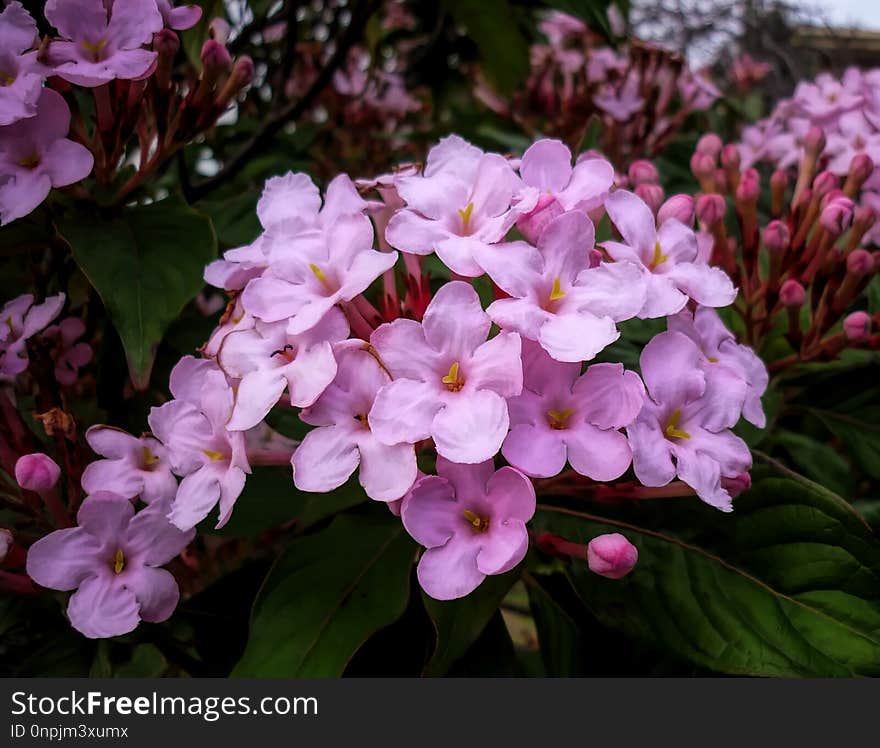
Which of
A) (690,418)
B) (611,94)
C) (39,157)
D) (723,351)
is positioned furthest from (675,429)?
(611,94)

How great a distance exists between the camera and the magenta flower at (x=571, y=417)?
1.85 ft

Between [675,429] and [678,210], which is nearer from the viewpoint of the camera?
[675,429]

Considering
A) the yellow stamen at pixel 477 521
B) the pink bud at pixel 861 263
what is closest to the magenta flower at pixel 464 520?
the yellow stamen at pixel 477 521

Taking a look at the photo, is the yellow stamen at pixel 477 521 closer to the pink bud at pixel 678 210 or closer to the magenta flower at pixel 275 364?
the magenta flower at pixel 275 364

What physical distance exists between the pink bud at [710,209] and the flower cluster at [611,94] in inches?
27.3

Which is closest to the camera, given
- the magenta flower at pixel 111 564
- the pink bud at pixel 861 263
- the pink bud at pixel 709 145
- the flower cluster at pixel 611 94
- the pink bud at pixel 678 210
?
the magenta flower at pixel 111 564

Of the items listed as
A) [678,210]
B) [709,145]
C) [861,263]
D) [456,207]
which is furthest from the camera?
[709,145]

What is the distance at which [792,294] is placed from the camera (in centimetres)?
87

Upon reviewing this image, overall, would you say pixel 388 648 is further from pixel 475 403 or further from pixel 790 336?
pixel 790 336

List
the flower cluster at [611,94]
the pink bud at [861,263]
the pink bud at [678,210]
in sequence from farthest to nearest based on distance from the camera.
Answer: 1. the flower cluster at [611,94]
2. the pink bud at [861,263]
3. the pink bud at [678,210]

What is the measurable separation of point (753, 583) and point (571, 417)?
0.29m

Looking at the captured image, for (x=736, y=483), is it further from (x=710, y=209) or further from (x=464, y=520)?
(x=710, y=209)

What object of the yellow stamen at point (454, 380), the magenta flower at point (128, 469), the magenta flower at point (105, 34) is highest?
the magenta flower at point (105, 34)

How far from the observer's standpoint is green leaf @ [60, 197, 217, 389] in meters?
0.72
